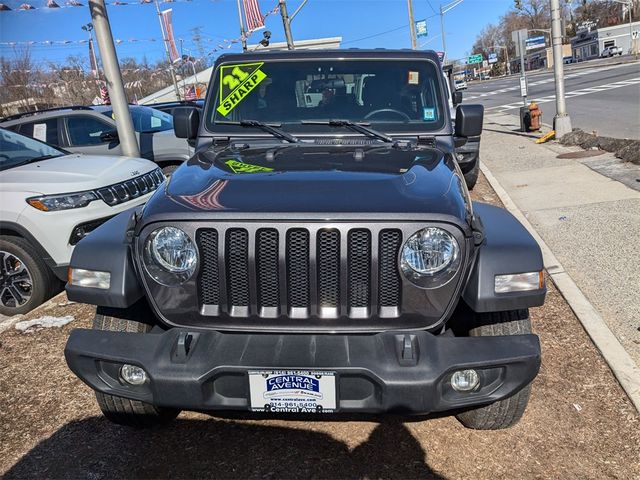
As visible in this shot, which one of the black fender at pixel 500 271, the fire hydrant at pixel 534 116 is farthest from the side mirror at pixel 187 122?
the fire hydrant at pixel 534 116

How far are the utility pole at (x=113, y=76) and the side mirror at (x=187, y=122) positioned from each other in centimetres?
370

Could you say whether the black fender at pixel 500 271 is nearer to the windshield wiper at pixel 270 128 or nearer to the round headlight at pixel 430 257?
the round headlight at pixel 430 257

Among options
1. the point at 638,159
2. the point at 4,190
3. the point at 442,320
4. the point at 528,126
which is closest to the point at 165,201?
the point at 442,320

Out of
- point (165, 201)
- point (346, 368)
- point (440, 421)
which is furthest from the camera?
point (440, 421)

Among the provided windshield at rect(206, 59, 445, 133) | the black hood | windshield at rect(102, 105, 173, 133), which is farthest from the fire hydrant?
the black hood

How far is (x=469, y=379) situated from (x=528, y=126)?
15522mm

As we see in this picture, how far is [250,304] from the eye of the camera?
2.38 m

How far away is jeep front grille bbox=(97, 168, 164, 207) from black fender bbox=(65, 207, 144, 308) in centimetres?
243

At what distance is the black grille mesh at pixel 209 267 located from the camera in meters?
2.33

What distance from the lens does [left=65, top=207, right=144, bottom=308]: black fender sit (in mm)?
2471

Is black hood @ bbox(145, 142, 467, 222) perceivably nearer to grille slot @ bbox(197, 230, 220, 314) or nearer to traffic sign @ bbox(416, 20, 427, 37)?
grille slot @ bbox(197, 230, 220, 314)

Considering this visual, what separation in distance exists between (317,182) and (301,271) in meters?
0.48

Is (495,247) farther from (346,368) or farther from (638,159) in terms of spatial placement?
(638,159)

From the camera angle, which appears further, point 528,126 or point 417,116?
point 528,126
